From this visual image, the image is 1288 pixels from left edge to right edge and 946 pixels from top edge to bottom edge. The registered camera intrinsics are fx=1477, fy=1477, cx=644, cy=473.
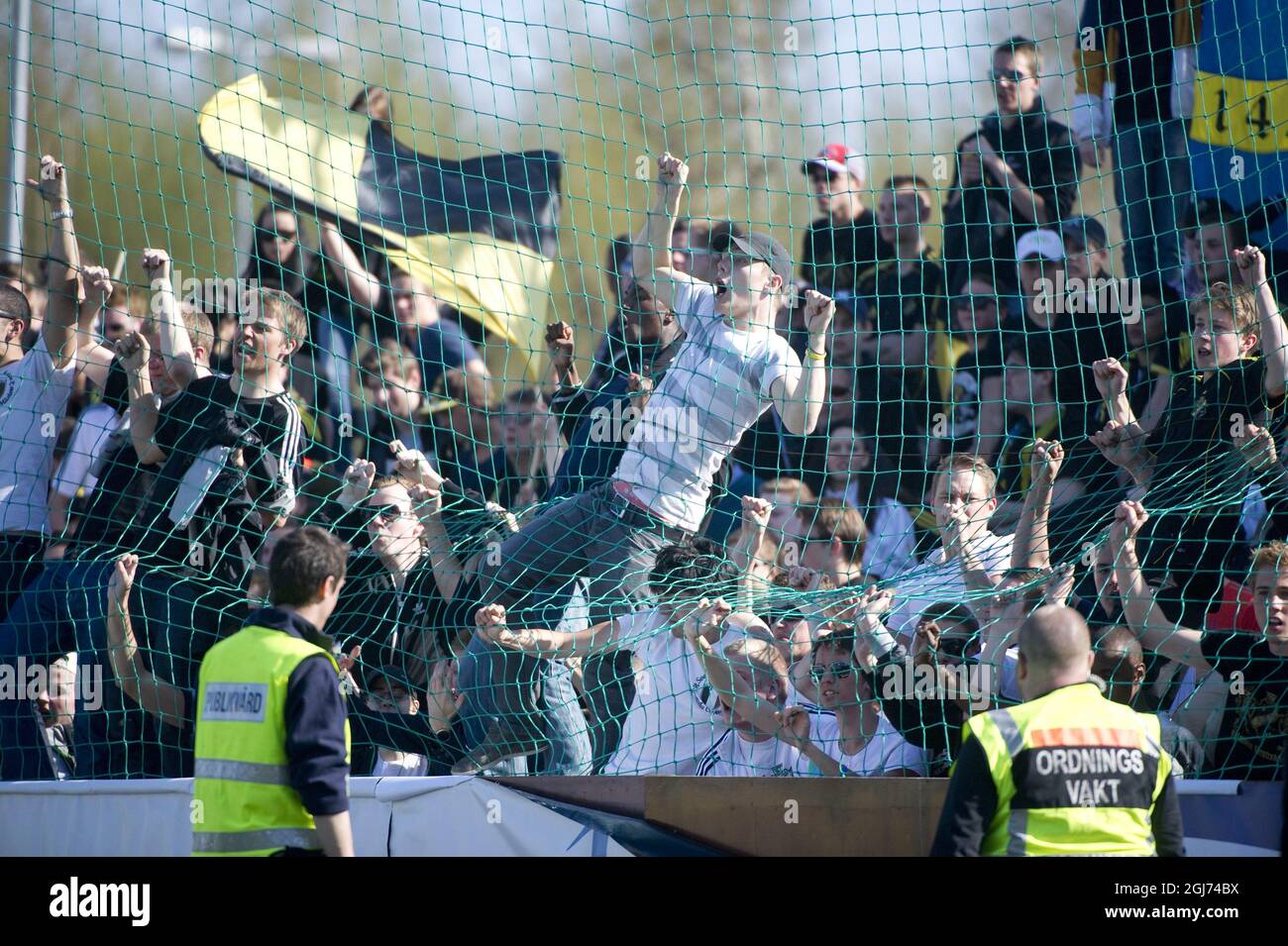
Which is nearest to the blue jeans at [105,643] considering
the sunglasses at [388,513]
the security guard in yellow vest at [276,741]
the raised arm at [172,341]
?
the sunglasses at [388,513]

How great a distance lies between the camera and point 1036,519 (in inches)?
173

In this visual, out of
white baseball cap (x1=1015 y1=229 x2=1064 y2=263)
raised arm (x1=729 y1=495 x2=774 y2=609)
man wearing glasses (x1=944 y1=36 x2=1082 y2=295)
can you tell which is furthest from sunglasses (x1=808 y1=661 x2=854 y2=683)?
white baseball cap (x1=1015 y1=229 x2=1064 y2=263)

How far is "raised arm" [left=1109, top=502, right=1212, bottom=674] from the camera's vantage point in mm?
4051

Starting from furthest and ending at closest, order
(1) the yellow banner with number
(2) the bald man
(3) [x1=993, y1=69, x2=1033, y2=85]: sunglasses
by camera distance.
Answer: (3) [x1=993, y1=69, x2=1033, y2=85]: sunglasses, (1) the yellow banner with number, (2) the bald man

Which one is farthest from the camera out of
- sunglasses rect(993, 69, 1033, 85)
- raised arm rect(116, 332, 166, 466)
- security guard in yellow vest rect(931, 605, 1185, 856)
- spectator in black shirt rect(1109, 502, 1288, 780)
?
sunglasses rect(993, 69, 1033, 85)

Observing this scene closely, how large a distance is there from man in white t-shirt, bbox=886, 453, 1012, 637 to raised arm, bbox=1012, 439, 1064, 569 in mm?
69

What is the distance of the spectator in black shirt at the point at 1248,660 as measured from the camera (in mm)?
3877

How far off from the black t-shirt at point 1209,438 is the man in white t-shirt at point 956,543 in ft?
1.62

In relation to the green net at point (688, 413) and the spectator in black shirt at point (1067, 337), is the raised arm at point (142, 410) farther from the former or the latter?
the spectator in black shirt at point (1067, 337)

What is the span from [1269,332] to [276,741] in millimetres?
3048

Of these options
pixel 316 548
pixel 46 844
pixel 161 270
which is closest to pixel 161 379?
pixel 161 270

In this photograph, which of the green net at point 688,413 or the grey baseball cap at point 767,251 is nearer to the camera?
the green net at point 688,413

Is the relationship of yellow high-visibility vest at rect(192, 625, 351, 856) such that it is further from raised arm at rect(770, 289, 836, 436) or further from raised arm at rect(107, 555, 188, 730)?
raised arm at rect(770, 289, 836, 436)
